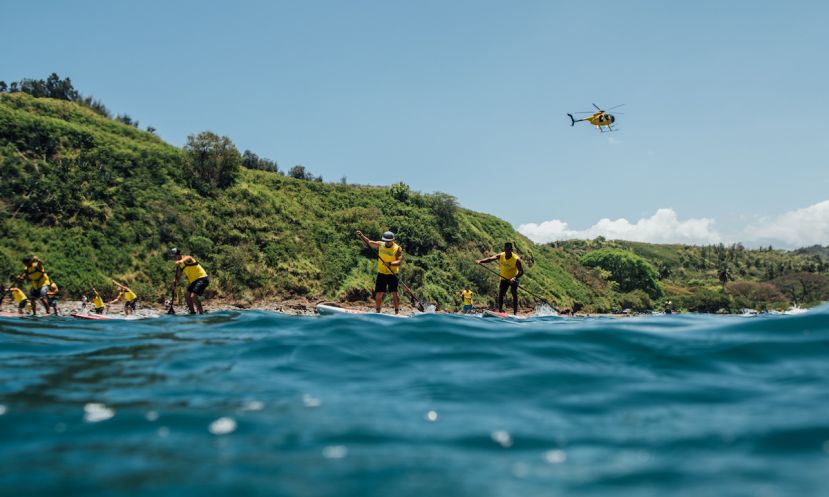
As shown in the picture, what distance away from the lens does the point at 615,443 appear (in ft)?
12.4

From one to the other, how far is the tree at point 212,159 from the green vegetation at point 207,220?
0.32ft

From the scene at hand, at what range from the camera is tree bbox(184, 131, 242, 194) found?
43094 mm

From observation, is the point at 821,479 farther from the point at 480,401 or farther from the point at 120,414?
the point at 120,414

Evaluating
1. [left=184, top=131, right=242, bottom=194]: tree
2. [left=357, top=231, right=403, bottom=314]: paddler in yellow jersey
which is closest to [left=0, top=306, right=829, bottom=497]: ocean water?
[left=357, top=231, right=403, bottom=314]: paddler in yellow jersey

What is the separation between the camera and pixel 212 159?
1722 inches

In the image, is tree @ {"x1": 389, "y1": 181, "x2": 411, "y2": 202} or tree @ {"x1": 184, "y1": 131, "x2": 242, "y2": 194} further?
tree @ {"x1": 389, "y1": 181, "x2": 411, "y2": 202}

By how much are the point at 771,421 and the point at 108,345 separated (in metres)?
7.91

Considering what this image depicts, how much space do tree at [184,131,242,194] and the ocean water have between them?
1498 inches

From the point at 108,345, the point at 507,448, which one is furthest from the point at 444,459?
the point at 108,345

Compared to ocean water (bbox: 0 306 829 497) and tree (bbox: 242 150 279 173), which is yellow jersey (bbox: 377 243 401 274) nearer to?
ocean water (bbox: 0 306 829 497)

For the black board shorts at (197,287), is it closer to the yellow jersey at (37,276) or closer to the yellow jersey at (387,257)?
the yellow jersey at (387,257)

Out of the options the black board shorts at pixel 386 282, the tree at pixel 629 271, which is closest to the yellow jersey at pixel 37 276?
the black board shorts at pixel 386 282

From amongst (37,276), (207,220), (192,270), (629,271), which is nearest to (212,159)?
(207,220)

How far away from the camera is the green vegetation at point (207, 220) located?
3306 centimetres
